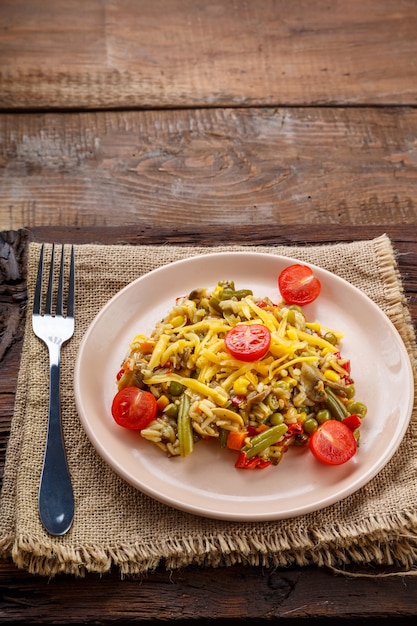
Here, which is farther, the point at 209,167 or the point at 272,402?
the point at 209,167

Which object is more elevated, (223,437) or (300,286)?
(300,286)

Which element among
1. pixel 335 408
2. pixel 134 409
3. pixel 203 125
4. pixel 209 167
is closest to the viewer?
pixel 134 409

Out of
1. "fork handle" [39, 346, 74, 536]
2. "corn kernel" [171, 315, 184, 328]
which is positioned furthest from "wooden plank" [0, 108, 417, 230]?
"fork handle" [39, 346, 74, 536]

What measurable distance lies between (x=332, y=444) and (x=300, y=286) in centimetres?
89

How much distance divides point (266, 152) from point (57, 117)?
1.59 meters

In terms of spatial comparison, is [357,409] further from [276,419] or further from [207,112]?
[207,112]

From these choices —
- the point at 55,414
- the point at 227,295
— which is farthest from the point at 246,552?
the point at 227,295

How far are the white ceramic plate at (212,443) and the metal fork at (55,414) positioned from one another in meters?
0.19

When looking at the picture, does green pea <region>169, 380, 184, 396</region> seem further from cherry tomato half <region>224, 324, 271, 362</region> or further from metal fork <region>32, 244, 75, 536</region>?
metal fork <region>32, 244, 75, 536</region>

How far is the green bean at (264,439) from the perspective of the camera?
294cm

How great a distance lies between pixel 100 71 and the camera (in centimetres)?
530

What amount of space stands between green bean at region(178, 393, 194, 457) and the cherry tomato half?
334mm

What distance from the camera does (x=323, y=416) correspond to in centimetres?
308

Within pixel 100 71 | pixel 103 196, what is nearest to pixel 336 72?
pixel 100 71
